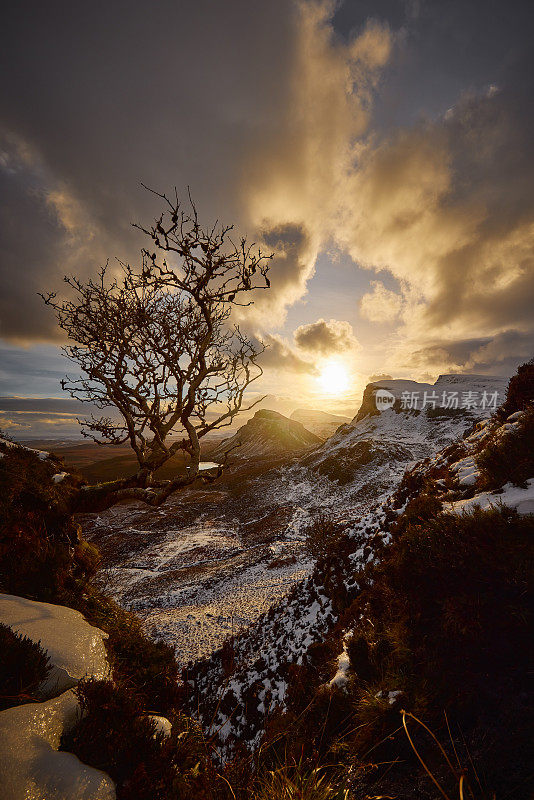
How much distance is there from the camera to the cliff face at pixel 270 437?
100 metres

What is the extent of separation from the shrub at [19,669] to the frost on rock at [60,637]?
14 cm

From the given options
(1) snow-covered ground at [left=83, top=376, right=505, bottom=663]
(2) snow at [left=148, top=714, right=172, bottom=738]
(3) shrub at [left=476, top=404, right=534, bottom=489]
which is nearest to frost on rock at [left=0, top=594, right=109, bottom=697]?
(2) snow at [left=148, top=714, right=172, bottom=738]

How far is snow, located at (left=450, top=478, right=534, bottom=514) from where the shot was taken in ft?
17.0

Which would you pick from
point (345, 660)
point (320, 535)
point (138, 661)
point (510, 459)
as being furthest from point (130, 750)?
point (320, 535)

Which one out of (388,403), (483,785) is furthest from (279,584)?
(388,403)

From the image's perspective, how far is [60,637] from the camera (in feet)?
12.9

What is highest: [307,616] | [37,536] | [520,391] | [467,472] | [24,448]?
[520,391]

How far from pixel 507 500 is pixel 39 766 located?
314 inches

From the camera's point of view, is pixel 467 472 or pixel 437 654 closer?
pixel 437 654

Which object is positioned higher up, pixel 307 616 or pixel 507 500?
pixel 507 500

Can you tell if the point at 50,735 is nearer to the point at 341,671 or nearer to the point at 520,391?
the point at 341,671

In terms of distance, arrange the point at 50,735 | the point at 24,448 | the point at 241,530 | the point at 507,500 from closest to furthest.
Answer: the point at 50,735, the point at 507,500, the point at 24,448, the point at 241,530

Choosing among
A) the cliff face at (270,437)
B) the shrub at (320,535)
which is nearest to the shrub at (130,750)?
the shrub at (320,535)

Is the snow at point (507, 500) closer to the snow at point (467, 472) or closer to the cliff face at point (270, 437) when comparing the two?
the snow at point (467, 472)
